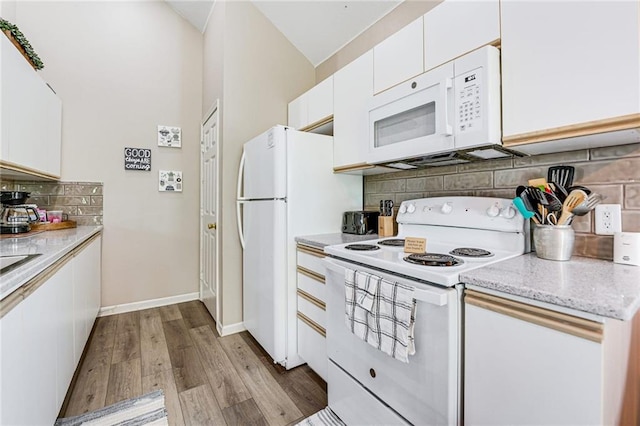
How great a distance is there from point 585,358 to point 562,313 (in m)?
0.11

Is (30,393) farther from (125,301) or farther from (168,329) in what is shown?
(125,301)

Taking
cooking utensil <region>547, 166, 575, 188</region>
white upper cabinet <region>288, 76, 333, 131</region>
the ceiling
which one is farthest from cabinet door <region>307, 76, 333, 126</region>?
cooking utensil <region>547, 166, 575, 188</region>

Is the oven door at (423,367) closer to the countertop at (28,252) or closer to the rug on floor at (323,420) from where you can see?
the rug on floor at (323,420)

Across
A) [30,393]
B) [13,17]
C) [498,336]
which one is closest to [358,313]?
[498,336]

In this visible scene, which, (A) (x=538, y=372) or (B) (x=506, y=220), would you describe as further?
(B) (x=506, y=220)

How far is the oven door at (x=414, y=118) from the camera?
1.35 metres

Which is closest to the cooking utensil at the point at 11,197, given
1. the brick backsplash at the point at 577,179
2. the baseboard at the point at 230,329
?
the baseboard at the point at 230,329

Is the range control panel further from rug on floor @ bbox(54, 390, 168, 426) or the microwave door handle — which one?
rug on floor @ bbox(54, 390, 168, 426)

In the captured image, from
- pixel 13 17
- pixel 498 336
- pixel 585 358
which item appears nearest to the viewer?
pixel 585 358

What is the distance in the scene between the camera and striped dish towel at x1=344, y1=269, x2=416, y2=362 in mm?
1060

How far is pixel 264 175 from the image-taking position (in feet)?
6.84

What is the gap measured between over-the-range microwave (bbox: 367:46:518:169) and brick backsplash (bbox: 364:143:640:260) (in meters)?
0.12

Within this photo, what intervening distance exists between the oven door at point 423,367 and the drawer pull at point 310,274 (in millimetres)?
392

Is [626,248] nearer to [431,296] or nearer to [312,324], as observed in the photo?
[431,296]
